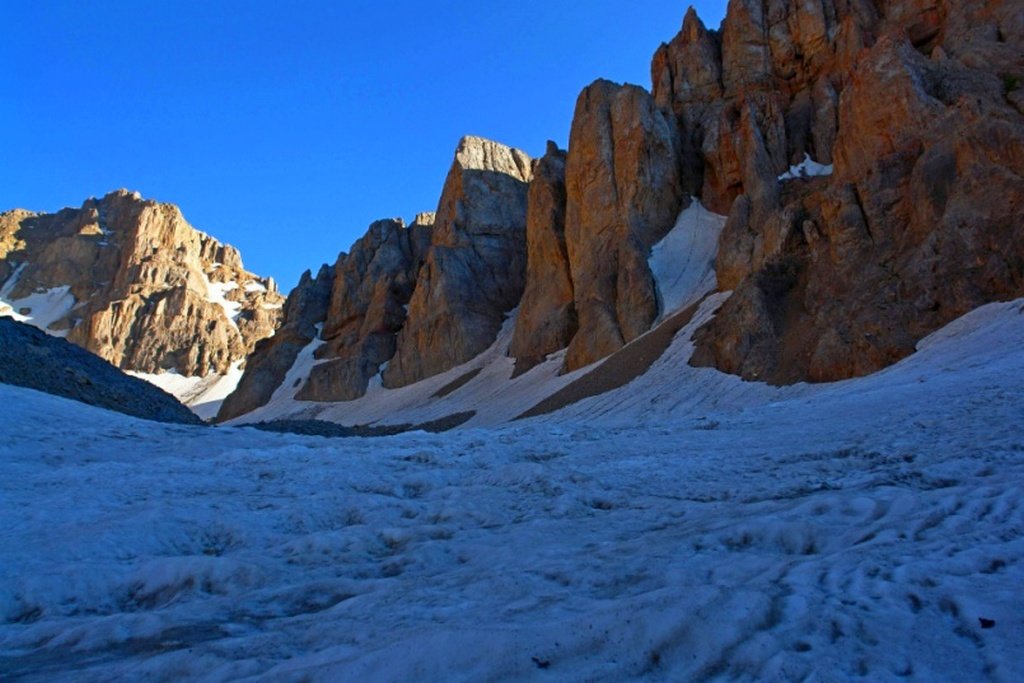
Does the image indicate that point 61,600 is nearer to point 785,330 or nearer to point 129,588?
point 129,588

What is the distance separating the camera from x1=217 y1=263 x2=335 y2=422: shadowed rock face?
2980 inches

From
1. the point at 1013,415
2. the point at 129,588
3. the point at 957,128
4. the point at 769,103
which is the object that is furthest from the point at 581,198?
the point at 129,588

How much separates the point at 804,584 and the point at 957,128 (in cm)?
2996

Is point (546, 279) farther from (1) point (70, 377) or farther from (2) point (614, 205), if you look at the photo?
(1) point (70, 377)

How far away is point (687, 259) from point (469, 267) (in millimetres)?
28363

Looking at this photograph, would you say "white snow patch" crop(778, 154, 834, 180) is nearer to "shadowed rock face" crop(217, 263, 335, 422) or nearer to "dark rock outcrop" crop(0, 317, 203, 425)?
"dark rock outcrop" crop(0, 317, 203, 425)

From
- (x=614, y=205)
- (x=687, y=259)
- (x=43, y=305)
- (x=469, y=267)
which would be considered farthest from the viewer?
(x=43, y=305)

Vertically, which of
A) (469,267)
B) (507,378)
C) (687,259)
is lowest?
(507,378)

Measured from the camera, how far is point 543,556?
20.1 feet

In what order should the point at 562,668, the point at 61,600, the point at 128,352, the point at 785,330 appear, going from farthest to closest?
the point at 128,352 < the point at 785,330 < the point at 61,600 < the point at 562,668

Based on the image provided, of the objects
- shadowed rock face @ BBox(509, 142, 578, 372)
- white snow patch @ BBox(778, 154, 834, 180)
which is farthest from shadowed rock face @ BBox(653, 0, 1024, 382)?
shadowed rock face @ BBox(509, 142, 578, 372)

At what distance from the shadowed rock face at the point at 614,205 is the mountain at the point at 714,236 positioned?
0.17m

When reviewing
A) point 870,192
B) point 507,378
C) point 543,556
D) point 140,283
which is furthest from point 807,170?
point 140,283

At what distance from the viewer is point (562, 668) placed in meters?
3.75
